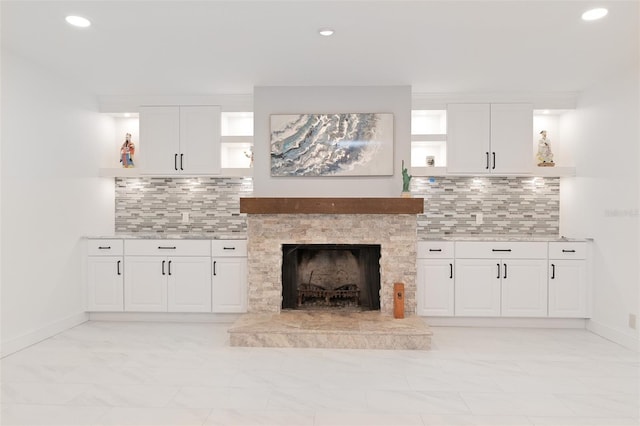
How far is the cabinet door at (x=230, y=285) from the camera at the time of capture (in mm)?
4598

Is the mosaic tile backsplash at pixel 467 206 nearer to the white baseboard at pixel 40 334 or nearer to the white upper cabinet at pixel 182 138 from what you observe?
the white upper cabinet at pixel 182 138

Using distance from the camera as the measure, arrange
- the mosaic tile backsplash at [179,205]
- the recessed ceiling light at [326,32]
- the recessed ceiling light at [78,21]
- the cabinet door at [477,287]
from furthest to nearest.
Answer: the mosaic tile backsplash at [179,205] < the cabinet door at [477,287] < the recessed ceiling light at [326,32] < the recessed ceiling light at [78,21]

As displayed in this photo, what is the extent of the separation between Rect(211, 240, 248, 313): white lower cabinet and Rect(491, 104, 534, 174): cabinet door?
2.99m

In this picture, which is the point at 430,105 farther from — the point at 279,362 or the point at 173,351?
the point at 173,351

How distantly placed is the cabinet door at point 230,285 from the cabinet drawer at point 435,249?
1.91 meters

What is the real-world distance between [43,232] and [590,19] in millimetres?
4889

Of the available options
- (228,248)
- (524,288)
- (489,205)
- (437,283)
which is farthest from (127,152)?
(524,288)

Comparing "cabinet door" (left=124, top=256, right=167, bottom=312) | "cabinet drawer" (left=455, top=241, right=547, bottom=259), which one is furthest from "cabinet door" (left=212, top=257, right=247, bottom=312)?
"cabinet drawer" (left=455, top=241, right=547, bottom=259)

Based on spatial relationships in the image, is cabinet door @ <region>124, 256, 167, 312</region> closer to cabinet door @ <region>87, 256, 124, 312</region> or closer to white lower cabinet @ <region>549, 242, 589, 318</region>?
cabinet door @ <region>87, 256, 124, 312</region>

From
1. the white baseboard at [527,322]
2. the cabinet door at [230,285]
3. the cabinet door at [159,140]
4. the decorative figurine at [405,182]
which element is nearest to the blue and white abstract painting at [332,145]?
the decorative figurine at [405,182]

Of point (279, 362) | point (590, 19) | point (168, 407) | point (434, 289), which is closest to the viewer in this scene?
point (168, 407)

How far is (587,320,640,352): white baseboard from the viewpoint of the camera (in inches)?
148

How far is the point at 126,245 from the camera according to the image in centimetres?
464

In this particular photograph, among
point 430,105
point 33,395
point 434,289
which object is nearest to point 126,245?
point 33,395
